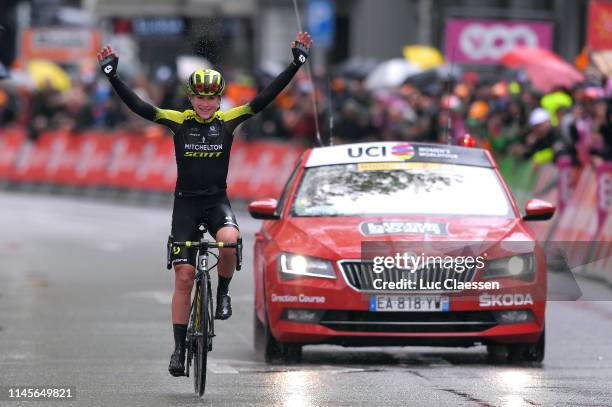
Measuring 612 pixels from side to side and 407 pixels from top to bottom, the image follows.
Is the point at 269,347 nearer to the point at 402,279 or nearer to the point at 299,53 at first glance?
the point at 402,279

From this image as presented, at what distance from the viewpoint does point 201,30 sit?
42.0ft

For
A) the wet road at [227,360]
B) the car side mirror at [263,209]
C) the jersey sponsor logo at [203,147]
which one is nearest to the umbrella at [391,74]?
the wet road at [227,360]

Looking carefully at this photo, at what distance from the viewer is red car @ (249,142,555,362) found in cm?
1245

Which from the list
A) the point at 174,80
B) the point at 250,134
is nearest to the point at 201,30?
the point at 250,134

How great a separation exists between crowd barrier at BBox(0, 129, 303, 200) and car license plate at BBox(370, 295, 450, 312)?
61.6 feet

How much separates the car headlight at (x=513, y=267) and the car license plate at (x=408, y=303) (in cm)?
35

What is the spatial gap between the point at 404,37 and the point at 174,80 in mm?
15517

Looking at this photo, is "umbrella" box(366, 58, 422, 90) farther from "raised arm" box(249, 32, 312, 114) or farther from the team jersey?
the team jersey

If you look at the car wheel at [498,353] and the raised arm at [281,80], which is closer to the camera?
the raised arm at [281,80]

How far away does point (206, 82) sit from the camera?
441 inches

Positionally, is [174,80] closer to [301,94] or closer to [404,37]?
[301,94]

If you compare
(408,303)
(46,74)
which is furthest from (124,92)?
(46,74)

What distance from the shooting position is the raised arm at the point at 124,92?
11.3 m

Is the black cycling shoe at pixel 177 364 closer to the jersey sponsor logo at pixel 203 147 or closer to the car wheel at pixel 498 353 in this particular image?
the jersey sponsor logo at pixel 203 147
